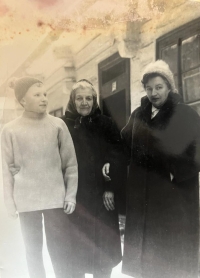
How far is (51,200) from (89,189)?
0.26m

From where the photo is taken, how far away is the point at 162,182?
2.07 meters

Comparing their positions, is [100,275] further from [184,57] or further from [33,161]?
[184,57]

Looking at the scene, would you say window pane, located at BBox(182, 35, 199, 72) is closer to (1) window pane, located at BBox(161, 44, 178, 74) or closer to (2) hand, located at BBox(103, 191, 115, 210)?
(1) window pane, located at BBox(161, 44, 178, 74)

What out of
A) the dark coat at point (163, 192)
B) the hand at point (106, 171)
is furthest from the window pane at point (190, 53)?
the hand at point (106, 171)

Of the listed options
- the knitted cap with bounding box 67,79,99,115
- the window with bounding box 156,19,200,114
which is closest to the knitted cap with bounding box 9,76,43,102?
the knitted cap with bounding box 67,79,99,115

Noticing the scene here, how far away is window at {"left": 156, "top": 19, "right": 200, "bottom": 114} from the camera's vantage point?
6.76 feet

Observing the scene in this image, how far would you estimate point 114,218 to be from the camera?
86.0 inches

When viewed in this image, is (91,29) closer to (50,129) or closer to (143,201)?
(50,129)

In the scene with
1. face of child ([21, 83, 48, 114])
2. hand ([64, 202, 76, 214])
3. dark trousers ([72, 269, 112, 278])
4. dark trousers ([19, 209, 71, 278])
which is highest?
face of child ([21, 83, 48, 114])

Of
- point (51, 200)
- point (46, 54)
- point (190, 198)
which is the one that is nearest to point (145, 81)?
point (46, 54)

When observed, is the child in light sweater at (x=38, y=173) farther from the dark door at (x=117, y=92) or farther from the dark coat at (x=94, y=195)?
the dark door at (x=117, y=92)

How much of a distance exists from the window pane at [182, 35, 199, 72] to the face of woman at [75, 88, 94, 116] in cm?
62

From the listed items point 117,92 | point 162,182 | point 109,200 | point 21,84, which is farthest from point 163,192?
point 21,84

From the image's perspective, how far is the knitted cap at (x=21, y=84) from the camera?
6.73ft
